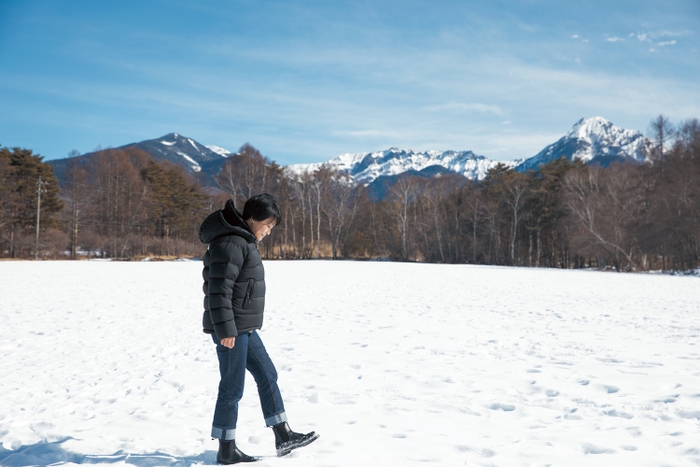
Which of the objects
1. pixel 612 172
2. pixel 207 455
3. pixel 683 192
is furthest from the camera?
pixel 612 172

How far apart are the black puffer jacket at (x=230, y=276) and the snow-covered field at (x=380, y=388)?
0.96 metres

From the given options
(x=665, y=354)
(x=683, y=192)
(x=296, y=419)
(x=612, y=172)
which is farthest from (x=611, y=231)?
(x=296, y=419)

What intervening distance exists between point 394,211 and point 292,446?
4927 centimetres

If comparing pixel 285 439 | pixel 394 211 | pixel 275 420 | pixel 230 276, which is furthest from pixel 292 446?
pixel 394 211

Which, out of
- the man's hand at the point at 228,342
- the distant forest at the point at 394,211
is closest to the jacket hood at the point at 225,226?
the man's hand at the point at 228,342

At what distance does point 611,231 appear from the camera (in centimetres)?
3219

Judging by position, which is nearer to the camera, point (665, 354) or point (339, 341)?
point (665, 354)

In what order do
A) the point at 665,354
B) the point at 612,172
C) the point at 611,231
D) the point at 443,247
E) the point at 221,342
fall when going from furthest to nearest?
1. the point at 443,247
2. the point at 612,172
3. the point at 611,231
4. the point at 665,354
5. the point at 221,342

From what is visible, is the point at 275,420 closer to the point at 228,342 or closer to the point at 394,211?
the point at 228,342

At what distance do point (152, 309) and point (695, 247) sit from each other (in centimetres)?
3378

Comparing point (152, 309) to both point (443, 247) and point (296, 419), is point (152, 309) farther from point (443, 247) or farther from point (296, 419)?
point (443, 247)

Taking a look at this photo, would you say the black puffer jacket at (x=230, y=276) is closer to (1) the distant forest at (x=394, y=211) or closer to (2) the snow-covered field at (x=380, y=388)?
(2) the snow-covered field at (x=380, y=388)

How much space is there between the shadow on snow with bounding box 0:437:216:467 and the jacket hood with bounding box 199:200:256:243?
144cm

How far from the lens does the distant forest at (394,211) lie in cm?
3209
